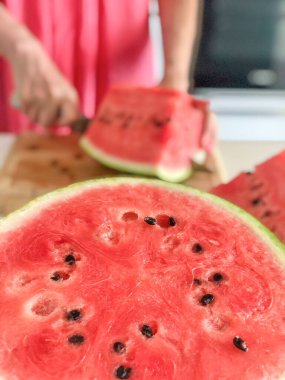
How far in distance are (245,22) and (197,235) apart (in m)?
1.70

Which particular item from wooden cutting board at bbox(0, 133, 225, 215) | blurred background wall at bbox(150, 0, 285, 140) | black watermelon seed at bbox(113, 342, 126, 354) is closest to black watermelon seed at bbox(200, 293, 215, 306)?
black watermelon seed at bbox(113, 342, 126, 354)

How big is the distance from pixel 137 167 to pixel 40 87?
44 cm

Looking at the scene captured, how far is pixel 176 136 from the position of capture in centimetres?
187

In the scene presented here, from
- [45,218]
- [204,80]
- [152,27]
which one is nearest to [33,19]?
[152,27]

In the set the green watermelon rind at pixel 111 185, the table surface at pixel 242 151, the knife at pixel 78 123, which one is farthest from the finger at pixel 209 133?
the green watermelon rind at pixel 111 185

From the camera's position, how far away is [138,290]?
0.75 meters

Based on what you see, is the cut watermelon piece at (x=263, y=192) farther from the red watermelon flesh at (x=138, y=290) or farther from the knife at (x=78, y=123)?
the knife at (x=78, y=123)

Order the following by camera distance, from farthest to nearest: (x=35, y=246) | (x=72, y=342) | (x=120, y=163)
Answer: (x=120, y=163) < (x=35, y=246) < (x=72, y=342)

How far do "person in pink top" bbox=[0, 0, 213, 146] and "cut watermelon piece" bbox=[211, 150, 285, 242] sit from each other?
890 millimetres

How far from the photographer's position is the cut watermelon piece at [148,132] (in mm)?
1837

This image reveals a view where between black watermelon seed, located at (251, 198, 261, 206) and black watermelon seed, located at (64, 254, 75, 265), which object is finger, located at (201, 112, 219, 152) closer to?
black watermelon seed, located at (251, 198, 261, 206)

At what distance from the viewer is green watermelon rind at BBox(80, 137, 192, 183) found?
1.81 m

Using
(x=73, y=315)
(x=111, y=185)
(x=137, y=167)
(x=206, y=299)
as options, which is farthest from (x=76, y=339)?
(x=137, y=167)

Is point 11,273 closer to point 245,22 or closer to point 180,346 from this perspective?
point 180,346
